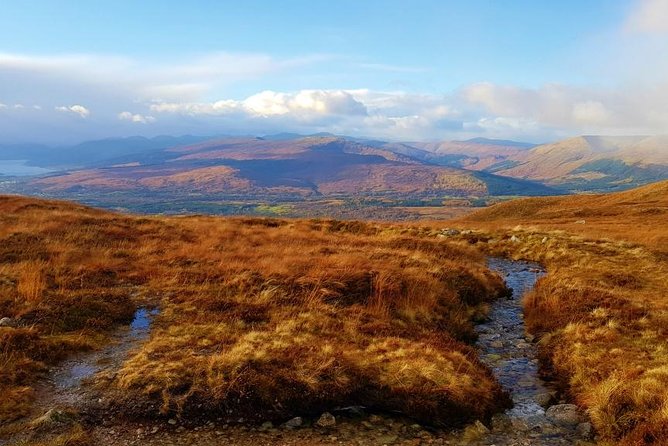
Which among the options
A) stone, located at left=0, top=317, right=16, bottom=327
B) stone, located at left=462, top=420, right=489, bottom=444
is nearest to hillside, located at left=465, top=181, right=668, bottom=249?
stone, located at left=462, top=420, right=489, bottom=444

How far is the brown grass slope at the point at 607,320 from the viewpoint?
10.6 metres

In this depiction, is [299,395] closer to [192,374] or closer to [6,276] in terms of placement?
[192,374]

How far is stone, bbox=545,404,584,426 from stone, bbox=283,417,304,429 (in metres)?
6.13

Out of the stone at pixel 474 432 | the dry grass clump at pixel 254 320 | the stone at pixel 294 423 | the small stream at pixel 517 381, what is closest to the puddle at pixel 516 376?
the small stream at pixel 517 381

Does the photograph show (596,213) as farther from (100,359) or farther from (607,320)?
(100,359)

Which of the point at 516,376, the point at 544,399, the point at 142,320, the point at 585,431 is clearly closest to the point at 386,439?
the point at 585,431

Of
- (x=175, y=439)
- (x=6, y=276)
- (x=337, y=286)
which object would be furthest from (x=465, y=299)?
(x=6, y=276)

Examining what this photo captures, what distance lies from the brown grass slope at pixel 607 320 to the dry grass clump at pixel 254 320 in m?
2.49

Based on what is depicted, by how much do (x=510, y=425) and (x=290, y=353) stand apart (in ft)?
19.2

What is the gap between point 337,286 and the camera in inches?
766

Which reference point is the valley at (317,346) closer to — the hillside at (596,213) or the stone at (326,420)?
the stone at (326,420)

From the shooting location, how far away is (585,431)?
1057 cm

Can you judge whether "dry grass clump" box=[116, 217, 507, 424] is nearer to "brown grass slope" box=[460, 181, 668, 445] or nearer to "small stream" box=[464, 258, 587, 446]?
"small stream" box=[464, 258, 587, 446]

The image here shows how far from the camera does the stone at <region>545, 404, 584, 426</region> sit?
1113cm
